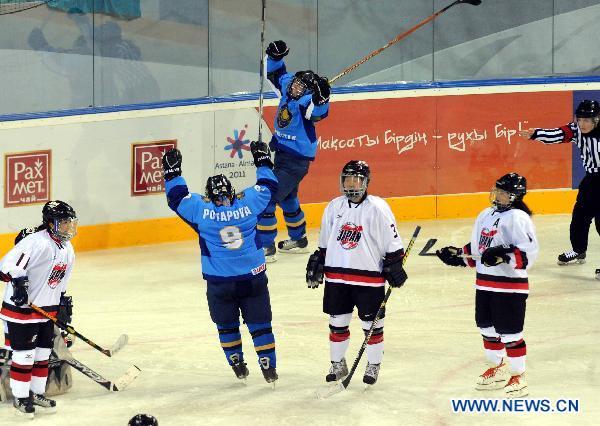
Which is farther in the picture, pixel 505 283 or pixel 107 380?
pixel 107 380

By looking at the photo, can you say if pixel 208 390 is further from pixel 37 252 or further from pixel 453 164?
pixel 453 164

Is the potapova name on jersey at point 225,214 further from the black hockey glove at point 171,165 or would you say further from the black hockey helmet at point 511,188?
the black hockey helmet at point 511,188

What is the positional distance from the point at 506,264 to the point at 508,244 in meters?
0.10

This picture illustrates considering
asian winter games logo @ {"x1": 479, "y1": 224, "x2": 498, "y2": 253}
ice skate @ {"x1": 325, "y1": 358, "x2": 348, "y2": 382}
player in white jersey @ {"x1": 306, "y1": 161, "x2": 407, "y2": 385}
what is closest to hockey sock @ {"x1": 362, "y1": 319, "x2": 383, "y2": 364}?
player in white jersey @ {"x1": 306, "y1": 161, "x2": 407, "y2": 385}

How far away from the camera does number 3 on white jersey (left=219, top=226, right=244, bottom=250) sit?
6.60 meters

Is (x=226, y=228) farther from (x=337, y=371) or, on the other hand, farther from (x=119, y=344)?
(x=119, y=344)

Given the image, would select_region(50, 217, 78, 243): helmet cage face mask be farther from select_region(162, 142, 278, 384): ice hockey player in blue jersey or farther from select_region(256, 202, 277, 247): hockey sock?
select_region(256, 202, 277, 247): hockey sock

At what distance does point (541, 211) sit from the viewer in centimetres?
1194

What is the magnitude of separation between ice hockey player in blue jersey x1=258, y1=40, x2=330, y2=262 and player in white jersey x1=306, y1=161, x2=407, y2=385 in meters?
2.73

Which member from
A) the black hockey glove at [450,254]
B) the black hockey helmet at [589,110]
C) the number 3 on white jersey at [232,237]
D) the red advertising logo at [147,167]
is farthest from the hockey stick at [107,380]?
the black hockey helmet at [589,110]

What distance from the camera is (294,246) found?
1050cm

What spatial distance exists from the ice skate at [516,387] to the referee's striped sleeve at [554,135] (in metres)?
3.08

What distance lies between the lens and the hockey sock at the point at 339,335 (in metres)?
6.73

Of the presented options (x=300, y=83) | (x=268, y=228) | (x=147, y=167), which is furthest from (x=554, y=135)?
(x=147, y=167)
